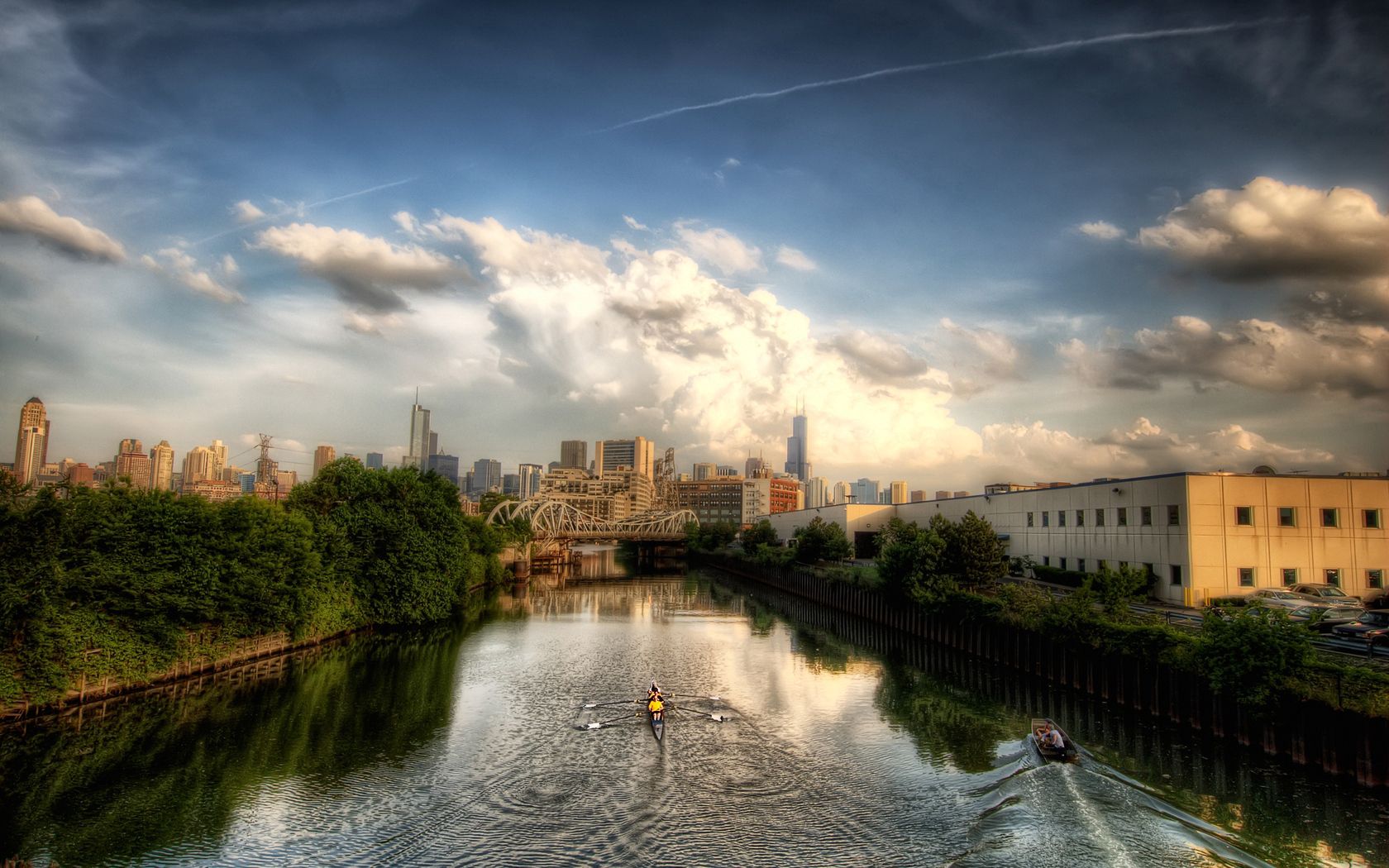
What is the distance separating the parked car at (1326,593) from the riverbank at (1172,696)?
16189 millimetres

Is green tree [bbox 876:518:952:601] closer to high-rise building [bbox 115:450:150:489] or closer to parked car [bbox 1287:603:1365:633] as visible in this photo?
parked car [bbox 1287:603:1365:633]

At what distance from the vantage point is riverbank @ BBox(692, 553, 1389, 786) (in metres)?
27.5

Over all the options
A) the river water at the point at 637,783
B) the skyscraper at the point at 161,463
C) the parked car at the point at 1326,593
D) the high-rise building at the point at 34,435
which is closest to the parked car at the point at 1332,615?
the parked car at the point at 1326,593

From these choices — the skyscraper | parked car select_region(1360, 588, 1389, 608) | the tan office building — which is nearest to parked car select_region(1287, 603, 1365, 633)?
parked car select_region(1360, 588, 1389, 608)

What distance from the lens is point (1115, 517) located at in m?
59.6

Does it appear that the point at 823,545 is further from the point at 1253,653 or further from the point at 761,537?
the point at 1253,653

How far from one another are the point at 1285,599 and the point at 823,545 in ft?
213

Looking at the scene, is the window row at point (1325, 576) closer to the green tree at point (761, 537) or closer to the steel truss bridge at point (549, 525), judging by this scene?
the green tree at point (761, 537)

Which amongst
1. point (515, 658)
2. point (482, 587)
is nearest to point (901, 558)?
point (515, 658)

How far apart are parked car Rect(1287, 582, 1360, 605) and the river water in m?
18.6

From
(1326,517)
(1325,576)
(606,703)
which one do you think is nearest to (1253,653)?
(1325,576)

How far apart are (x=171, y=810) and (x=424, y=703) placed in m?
16.2

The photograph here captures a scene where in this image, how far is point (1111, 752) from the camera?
32.4 m

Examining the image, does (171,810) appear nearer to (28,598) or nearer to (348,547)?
(28,598)
